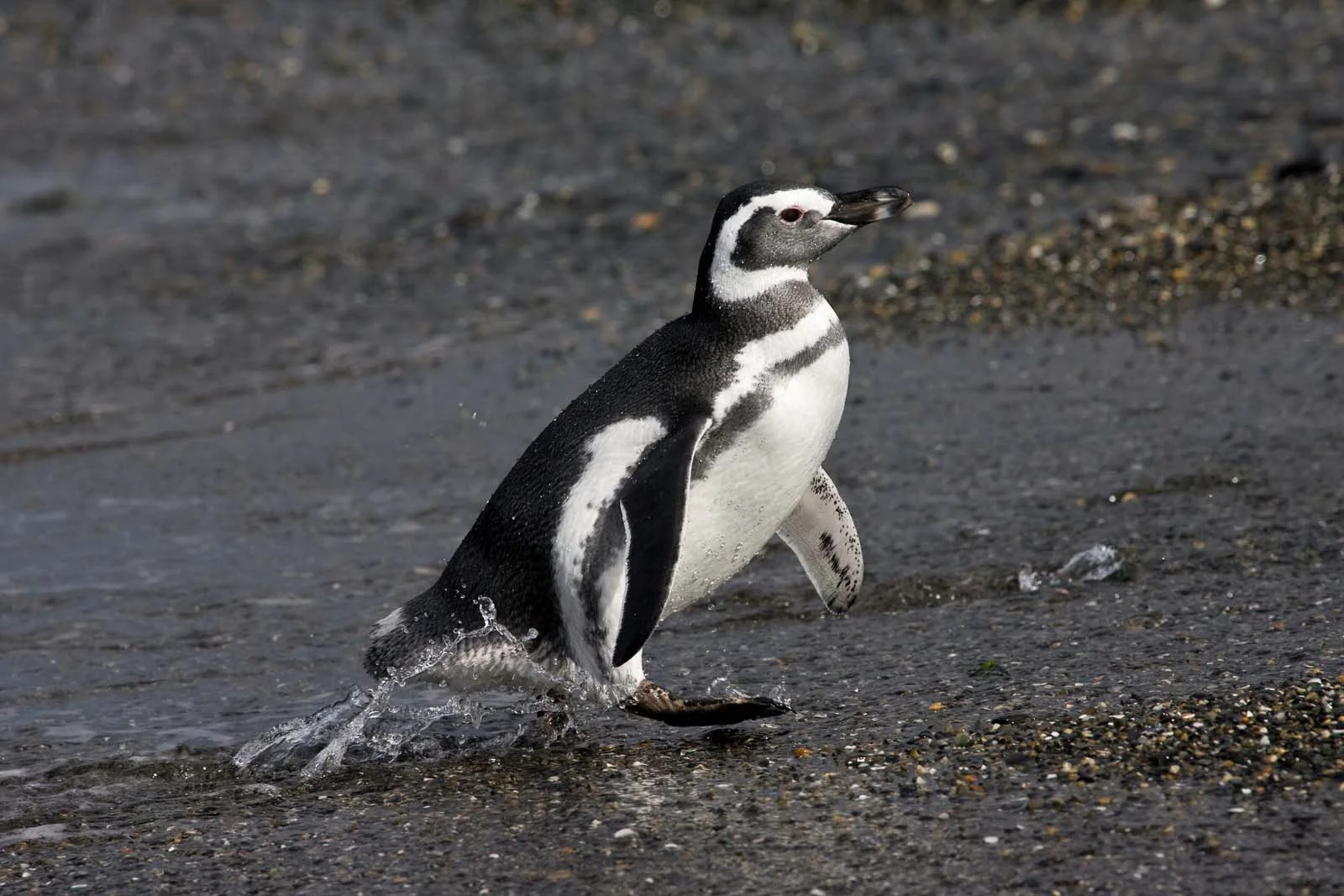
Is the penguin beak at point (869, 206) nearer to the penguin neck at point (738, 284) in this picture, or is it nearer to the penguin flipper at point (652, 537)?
the penguin neck at point (738, 284)

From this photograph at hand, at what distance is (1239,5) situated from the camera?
34.1 feet

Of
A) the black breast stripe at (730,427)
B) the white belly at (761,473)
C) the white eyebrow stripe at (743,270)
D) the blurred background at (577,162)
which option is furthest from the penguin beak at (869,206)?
the blurred background at (577,162)

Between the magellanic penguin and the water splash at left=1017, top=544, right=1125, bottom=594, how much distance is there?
87 centimetres

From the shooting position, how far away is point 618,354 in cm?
730

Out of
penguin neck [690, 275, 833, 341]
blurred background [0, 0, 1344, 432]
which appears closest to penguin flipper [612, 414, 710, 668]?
penguin neck [690, 275, 833, 341]

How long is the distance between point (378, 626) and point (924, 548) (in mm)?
1609

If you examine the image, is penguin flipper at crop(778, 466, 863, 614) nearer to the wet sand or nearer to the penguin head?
the wet sand

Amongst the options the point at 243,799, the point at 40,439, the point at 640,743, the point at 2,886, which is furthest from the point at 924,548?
the point at 40,439

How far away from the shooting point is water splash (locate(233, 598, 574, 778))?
4211mm

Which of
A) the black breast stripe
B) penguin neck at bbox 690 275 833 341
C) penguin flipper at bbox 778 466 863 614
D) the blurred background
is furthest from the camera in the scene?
the blurred background

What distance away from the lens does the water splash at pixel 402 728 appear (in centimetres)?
421

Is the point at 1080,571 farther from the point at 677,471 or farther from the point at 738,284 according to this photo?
the point at 677,471

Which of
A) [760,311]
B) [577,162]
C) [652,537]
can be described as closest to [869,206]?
[760,311]

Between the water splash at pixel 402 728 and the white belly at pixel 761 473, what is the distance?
1.20 feet
